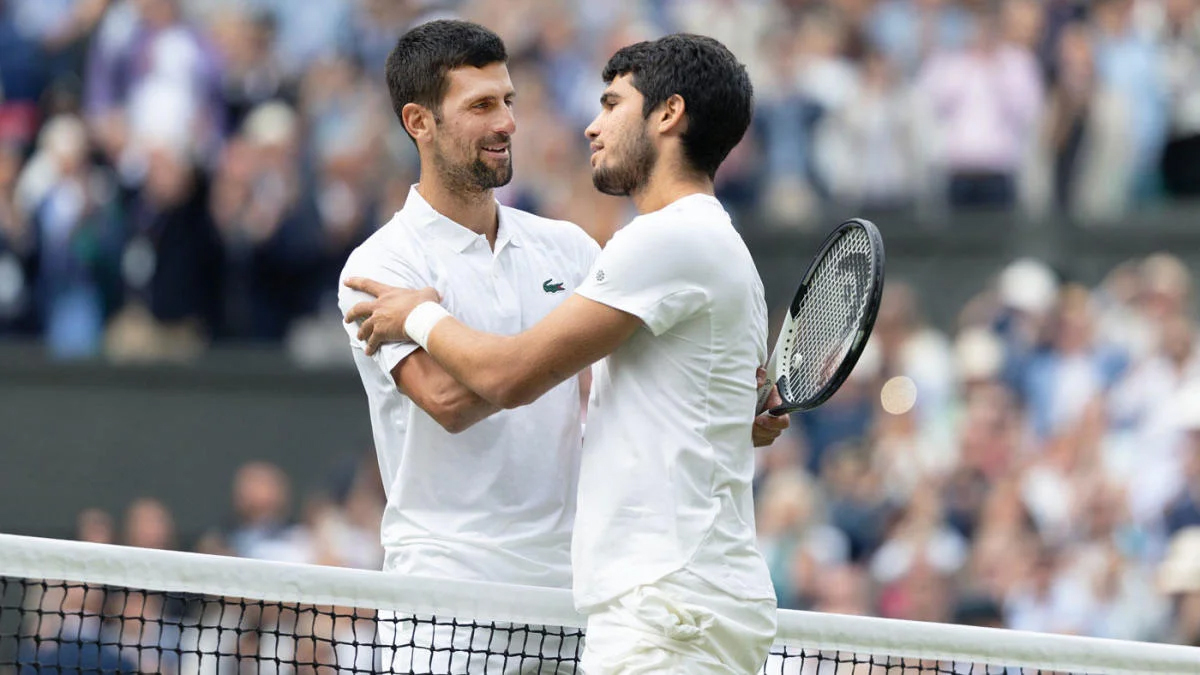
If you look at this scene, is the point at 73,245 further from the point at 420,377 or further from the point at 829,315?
the point at 829,315

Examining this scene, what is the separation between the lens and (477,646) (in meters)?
4.62

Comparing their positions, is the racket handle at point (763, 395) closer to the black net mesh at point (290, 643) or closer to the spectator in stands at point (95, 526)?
the black net mesh at point (290, 643)

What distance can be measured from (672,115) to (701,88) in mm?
84

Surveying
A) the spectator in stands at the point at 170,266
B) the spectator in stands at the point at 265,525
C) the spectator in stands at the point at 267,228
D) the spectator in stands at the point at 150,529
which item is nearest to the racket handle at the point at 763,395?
the spectator in stands at the point at 265,525

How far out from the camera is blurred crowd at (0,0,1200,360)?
37.1 feet

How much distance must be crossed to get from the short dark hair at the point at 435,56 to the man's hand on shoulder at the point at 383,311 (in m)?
0.49

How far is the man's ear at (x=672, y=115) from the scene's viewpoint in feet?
13.9

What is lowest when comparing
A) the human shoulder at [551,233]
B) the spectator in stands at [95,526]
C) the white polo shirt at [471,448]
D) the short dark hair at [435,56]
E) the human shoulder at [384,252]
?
the spectator in stands at [95,526]

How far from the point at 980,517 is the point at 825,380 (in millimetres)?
5140

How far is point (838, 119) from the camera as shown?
11.6 metres

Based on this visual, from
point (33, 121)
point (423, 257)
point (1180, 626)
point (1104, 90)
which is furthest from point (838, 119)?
point (423, 257)

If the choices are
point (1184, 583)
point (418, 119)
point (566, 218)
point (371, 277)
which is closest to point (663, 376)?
point (371, 277)

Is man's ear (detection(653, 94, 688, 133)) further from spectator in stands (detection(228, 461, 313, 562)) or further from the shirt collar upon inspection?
spectator in stands (detection(228, 461, 313, 562))

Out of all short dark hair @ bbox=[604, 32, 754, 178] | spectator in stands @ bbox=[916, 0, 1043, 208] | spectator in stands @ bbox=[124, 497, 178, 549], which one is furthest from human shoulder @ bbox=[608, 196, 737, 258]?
spectator in stands @ bbox=[916, 0, 1043, 208]
